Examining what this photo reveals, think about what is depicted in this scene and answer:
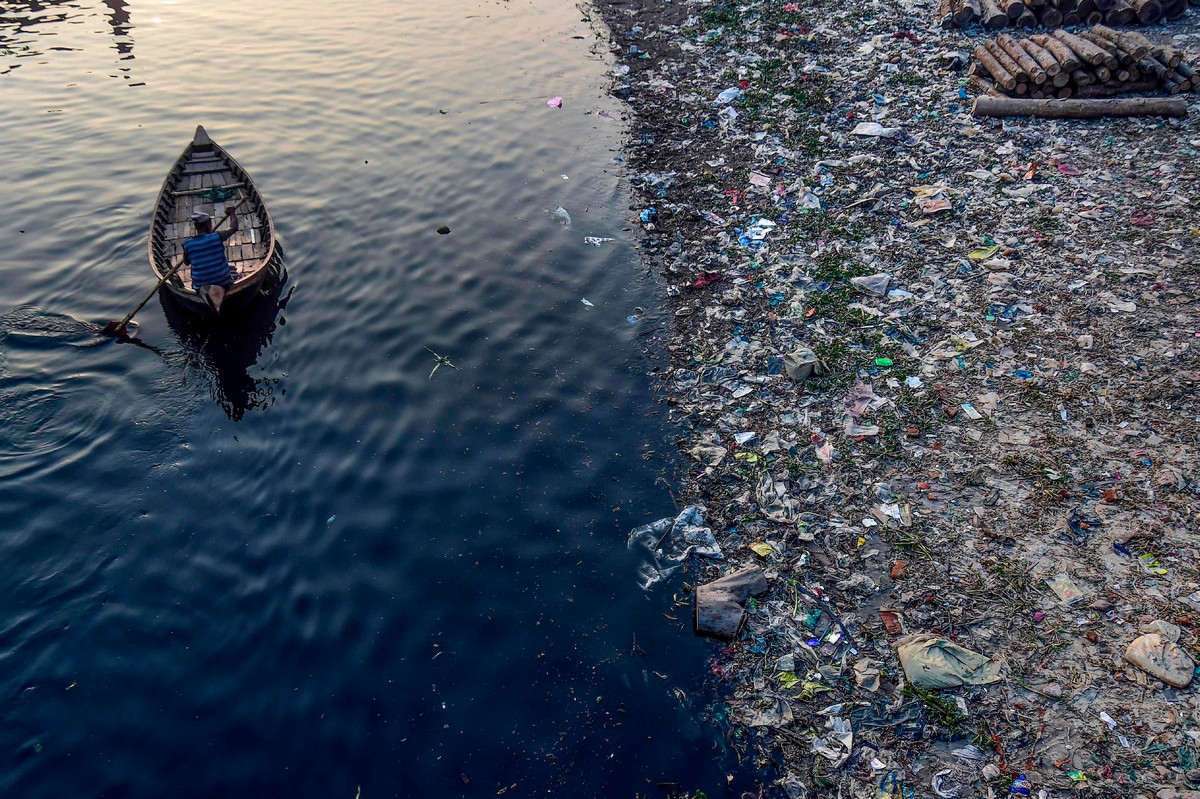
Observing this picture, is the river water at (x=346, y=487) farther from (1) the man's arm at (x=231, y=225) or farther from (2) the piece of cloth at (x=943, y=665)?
(2) the piece of cloth at (x=943, y=665)

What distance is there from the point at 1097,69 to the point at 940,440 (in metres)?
7.68

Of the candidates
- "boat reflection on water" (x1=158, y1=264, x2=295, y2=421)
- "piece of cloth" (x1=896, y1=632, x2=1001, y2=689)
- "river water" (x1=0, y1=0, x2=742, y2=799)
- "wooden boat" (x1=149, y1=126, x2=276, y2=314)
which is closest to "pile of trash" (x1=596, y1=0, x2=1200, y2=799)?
"piece of cloth" (x1=896, y1=632, x2=1001, y2=689)

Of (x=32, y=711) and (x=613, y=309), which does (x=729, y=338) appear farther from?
(x=32, y=711)

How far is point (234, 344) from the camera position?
9.02 metres

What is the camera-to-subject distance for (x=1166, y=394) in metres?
6.47

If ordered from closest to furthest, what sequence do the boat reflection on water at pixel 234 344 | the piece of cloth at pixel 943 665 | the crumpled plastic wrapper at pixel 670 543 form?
the piece of cloth at pixel 943 665 → the crumpled plastic wrapper at pixel 670 543 → the boat reflection on water at pixel 234 344

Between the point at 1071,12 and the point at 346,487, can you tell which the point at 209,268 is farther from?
the point at 1071,12

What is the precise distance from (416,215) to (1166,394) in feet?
34.1

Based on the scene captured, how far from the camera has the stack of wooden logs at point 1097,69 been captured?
10109 millimetres

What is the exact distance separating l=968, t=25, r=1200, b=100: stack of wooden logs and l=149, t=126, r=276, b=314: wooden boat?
1169 cm

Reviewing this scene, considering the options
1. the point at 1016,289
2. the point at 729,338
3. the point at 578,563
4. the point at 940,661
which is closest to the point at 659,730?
the point at 578,563

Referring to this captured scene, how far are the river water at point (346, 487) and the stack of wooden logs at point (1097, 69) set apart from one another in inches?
262

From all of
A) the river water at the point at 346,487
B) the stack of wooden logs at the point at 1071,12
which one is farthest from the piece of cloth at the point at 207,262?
the stack of wooden logs at the point at 1071,12

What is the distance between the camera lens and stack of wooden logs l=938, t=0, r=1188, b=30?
1185 cm
